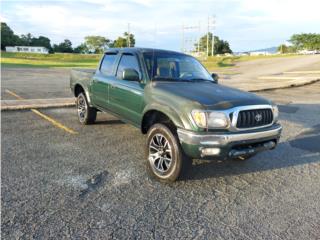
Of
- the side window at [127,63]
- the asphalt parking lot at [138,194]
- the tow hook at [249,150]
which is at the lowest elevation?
the asphalt parking lot at [138,194]

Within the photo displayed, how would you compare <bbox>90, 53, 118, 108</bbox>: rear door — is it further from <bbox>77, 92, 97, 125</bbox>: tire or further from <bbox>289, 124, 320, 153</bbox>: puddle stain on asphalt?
<bbox>289, 124, 320, 153</bbox>: puddle stain on asphalt

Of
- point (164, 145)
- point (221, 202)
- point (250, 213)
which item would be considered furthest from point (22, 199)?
point (250, 213)

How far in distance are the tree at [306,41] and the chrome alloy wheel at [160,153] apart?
121 m

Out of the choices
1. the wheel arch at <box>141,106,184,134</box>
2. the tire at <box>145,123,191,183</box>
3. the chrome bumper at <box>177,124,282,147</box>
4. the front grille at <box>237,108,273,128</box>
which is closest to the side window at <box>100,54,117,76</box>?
the wheel arch at <box>141,106,184,134</box>

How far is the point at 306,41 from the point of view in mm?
114938

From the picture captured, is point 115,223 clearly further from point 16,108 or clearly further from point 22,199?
point 16,108

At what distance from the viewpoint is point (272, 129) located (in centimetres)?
444

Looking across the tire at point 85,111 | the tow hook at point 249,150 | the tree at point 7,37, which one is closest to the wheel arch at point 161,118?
the tow hook at point 249,150

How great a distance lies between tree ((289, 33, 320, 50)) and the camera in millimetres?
110125

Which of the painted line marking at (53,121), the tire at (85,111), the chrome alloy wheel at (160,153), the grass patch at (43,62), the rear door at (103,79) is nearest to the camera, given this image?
the chrome alloy wheel at (160,153)

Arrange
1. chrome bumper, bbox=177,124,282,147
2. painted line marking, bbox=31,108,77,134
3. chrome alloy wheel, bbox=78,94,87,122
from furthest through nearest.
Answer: chrome alloy wheel, bbox=78,94,87,122 → painted line marking, bbox=31,108,77,134 → chrome bumper, bbox=177,124,282,147

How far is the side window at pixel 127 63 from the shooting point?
Result: 5.37 meters

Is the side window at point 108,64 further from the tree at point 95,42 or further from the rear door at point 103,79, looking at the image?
the tree at point 95,42

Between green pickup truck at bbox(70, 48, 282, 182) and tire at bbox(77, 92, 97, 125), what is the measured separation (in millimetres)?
1312
